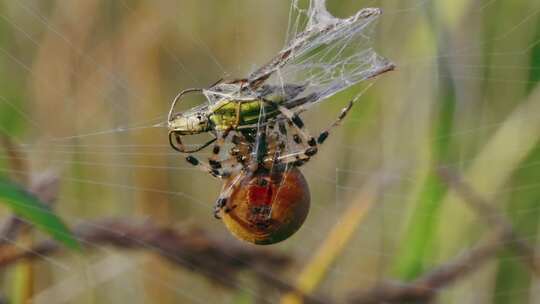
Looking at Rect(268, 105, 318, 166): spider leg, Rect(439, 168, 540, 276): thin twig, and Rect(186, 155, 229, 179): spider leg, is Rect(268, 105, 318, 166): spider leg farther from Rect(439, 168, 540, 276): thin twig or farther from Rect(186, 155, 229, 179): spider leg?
Rect(439, 168, 540, 276): thin twig

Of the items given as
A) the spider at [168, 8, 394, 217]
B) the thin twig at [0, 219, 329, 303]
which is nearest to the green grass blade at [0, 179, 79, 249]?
the thin twig at [0, 219, 329, 303]

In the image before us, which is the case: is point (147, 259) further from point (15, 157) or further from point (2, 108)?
point (15, 157)

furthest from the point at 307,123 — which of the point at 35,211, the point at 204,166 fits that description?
the point at 35,211

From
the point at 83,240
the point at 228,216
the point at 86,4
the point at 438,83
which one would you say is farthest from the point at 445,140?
the point at 86,4

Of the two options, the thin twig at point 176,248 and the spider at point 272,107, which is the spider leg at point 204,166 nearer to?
the spider at point 272,107

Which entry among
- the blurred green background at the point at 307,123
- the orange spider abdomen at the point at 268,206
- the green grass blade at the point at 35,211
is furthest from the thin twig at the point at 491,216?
the green grass blade at the point at 35,211

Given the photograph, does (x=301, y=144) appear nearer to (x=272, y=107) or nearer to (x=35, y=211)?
(x=272, y=107)
